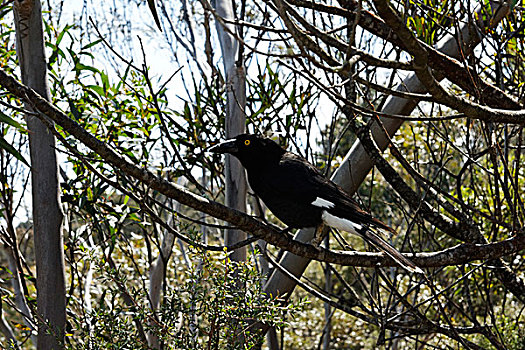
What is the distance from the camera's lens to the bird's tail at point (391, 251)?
54.8 inches

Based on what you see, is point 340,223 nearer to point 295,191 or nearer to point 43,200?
point 295,191

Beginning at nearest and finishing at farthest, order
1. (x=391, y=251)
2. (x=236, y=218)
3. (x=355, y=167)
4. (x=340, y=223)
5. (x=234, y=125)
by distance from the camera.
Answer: (x=236, y=218)
(x=391, y=251)
(x=340, y=223)
(x=355, y=167)
(x=234, y=125)

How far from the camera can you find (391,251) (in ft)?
4.84

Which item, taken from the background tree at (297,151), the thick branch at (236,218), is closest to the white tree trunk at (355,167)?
the background tree at (297,151)

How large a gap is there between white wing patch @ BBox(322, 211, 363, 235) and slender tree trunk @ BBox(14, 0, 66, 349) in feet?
2.88

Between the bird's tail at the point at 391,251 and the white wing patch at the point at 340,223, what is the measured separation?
3 centimetres

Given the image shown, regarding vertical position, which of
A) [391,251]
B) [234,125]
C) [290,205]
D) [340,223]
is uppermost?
[234,125]

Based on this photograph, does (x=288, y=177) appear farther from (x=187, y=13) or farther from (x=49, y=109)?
(x=187, y=13)

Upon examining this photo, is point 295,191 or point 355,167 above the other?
point 355,167

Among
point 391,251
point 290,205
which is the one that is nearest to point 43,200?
point 290,205

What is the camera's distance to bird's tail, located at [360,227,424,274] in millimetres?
1391

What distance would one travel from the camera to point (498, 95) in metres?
1.49

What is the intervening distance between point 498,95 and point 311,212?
0.68m

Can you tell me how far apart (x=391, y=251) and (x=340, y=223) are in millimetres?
304
